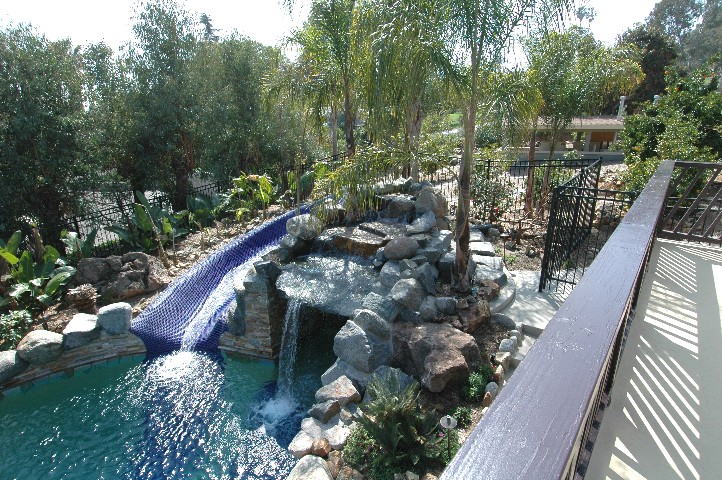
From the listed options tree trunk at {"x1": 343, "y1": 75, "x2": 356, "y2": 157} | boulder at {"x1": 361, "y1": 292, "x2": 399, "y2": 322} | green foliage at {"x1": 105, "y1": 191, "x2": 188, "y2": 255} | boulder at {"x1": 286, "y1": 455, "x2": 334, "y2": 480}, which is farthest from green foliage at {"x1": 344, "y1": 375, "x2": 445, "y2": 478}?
tree trunk at {"x1": 343, "y1": 75, "x2": 356, "y2": 157}

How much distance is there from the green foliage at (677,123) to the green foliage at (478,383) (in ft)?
21.2

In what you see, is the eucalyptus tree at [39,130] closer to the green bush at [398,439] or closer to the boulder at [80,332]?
the boulder at [80,332]

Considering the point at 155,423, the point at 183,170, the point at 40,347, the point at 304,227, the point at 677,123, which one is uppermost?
the point at 677,123

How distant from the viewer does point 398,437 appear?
394cm

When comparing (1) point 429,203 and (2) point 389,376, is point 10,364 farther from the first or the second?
(1) point 429,203

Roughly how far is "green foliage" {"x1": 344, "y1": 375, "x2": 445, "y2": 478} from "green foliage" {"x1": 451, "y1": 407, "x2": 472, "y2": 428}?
32 cm

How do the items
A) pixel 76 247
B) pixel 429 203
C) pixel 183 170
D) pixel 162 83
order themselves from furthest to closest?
pixel 183 170 < pixel 162 83 < pixel 76 247 < pixel 429 203

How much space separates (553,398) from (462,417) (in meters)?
3.65

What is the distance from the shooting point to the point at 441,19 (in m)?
5.46

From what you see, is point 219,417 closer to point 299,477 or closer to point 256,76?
point 299,477

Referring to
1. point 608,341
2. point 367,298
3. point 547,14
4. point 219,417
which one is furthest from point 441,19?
point 219,417

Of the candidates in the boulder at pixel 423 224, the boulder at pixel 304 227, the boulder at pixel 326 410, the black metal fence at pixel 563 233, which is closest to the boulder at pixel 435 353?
the boulder at pixel 326 410

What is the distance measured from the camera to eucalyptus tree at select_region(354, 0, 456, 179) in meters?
5.23

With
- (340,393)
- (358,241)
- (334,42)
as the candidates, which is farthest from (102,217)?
(340,393)
